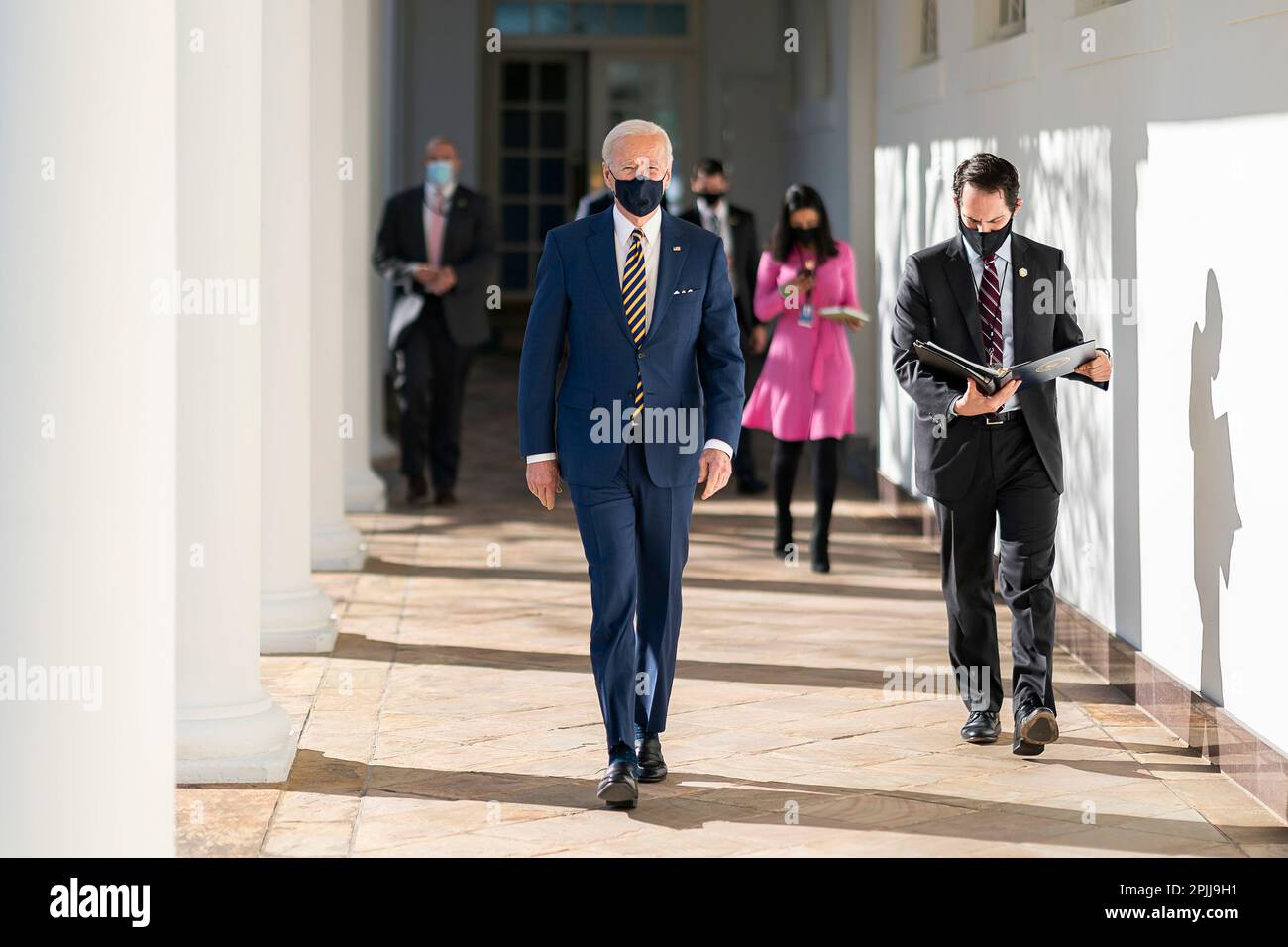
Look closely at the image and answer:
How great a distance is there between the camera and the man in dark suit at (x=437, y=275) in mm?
10602

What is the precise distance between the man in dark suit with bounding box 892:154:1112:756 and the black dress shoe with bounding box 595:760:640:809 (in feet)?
4.12

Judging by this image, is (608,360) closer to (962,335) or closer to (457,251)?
(962,335)

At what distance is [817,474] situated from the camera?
875 centimetres

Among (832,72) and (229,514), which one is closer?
(229,514)

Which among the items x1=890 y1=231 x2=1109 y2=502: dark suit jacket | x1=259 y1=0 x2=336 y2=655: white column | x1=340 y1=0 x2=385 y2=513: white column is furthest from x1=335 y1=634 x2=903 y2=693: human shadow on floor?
x1=340 y1=0 x2=385 y2=513: white column

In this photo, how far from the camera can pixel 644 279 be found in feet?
16.6

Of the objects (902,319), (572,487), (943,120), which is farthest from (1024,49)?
(572,487)

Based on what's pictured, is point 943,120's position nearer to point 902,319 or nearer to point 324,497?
point 324,497

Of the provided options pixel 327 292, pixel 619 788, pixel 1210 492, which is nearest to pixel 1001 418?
pixel 1210 492

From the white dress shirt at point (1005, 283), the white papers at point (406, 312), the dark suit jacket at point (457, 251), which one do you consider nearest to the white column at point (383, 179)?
the white papers at point (406, 312)

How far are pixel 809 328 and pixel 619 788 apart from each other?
4086mm

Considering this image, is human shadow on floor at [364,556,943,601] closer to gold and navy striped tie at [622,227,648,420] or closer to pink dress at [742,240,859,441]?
pink dress at [742,240,859,441]

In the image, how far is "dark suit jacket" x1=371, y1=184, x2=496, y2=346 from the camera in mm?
10594

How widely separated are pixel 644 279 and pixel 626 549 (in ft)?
2.38
